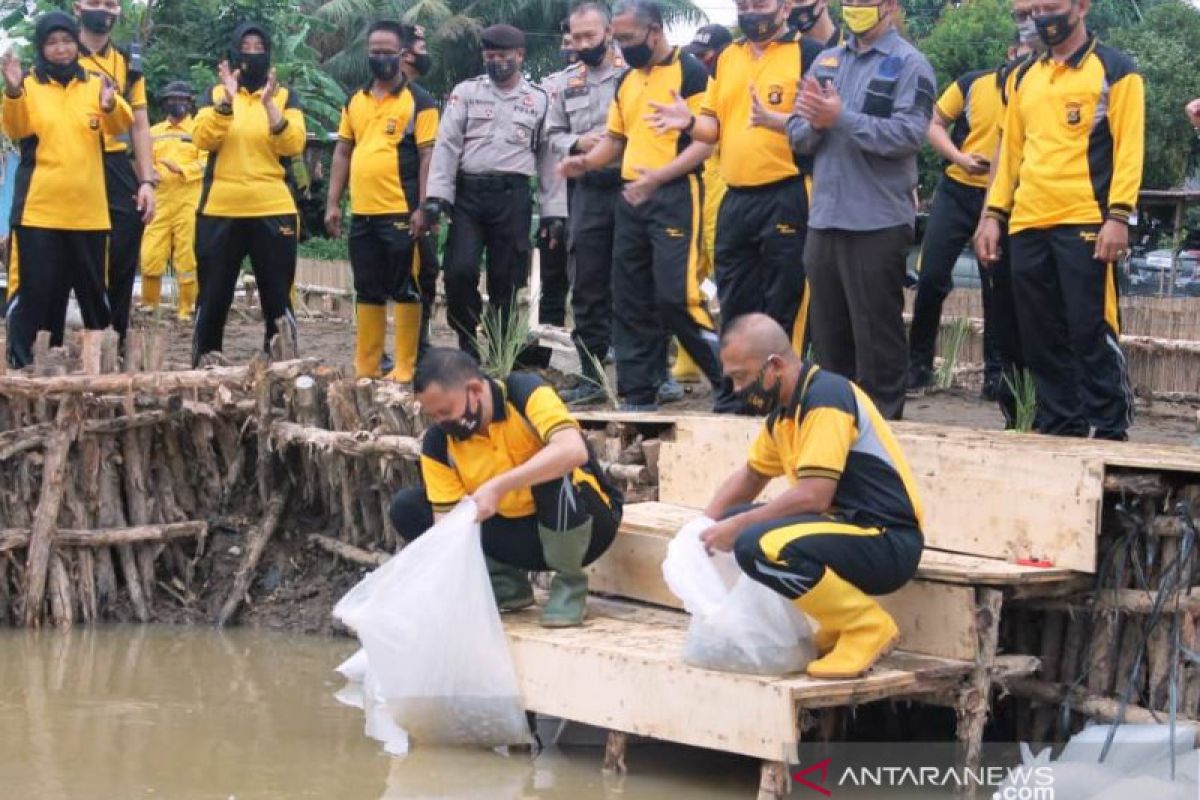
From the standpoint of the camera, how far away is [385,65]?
9.19m

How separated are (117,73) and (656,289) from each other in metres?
3.35

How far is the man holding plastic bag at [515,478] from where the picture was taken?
19.4ft

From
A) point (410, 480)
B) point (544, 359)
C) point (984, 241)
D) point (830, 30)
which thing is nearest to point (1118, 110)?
point (984, 241)

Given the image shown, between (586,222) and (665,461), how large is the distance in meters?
1.92

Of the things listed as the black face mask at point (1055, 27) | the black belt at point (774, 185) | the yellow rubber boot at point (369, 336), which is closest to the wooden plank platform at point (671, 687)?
the black belt at point (774, 185)

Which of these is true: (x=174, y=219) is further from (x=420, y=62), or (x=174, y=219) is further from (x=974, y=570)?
(x=974, y=570)

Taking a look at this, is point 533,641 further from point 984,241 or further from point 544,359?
point 544,359

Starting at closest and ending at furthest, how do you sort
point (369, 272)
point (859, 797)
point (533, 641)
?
point (859, 797)
point (533, 641)
point (369, 272)

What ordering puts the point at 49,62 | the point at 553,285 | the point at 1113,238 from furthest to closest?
the point at 553,285
the point at 49,62
the point at 1113,238

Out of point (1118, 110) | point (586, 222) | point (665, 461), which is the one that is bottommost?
point (665, 461)

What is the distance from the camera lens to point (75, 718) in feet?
21.4

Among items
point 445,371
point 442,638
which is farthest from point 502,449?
point 442,638

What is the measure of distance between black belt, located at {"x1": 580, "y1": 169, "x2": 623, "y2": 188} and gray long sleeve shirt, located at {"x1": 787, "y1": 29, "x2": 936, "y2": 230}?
1.62 metres

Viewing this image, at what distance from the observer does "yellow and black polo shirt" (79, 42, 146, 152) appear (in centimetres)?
930
